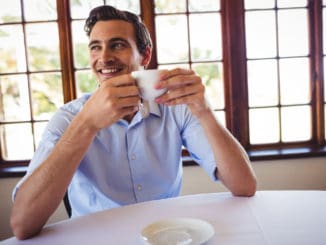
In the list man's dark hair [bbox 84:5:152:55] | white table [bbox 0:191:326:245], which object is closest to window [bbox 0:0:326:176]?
Result: man's dark hair [bbox 84:5:152:55]

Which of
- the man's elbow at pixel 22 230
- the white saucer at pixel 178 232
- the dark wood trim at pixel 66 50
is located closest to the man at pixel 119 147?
the man's elbow at pixel 22 230

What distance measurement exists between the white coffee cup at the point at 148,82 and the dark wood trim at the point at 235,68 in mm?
1712

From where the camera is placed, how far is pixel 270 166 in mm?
2578

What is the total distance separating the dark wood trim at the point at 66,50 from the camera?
248 centimetres

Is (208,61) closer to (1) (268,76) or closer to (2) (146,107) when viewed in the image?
(1) (268,76)

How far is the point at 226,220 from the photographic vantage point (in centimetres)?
98

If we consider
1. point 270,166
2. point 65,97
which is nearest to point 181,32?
point 65,97

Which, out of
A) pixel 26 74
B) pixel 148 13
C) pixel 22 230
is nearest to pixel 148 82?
pixel 22 230

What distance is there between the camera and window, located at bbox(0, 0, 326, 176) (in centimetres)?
252

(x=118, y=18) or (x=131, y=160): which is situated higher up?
(x=118, y=18)

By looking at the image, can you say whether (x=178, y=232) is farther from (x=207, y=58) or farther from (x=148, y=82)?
(x=207, y=58)

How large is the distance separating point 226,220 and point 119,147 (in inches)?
20.4

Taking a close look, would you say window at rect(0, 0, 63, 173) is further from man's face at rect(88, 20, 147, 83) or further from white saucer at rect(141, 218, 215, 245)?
white saucer at rect(141, 218, 215, 245)

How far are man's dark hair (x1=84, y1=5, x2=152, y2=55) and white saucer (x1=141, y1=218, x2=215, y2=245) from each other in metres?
0.79
